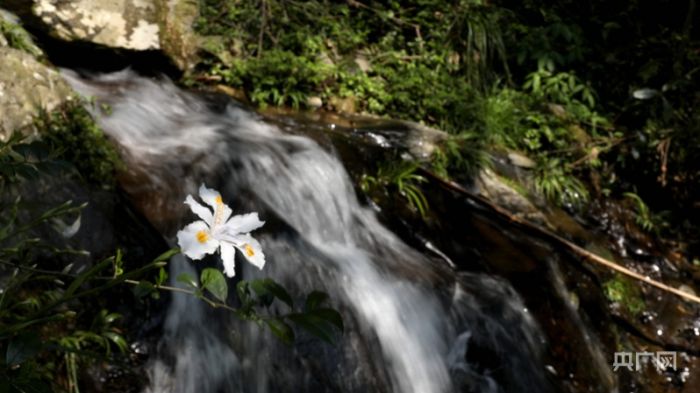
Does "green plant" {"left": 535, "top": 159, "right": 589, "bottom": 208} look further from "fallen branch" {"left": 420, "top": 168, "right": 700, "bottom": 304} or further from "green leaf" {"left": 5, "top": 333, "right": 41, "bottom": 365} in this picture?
"green leaf" {"left": 5, "top": 333, "right": 41, "bottom": 365}

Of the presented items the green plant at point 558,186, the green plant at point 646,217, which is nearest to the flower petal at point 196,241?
the green plant at point 558,186

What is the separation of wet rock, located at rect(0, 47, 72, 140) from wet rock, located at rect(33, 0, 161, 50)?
4.26 feet

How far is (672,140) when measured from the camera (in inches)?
211

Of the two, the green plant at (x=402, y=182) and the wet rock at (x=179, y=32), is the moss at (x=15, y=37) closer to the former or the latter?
the wet rock at (x=179, y=32)

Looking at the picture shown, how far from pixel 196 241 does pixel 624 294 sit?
12.8 ft

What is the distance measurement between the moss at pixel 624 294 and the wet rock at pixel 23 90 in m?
3.19

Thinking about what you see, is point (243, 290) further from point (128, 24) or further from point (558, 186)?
point (558, 186)

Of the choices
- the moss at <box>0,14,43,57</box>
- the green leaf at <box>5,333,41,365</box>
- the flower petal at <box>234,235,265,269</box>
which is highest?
the flower petal at <box>234,235,265,269</box>

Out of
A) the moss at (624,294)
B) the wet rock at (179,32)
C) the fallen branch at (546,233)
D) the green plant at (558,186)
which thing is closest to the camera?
the fallen branch at (546,233)

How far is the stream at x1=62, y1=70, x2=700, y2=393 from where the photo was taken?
2.66m

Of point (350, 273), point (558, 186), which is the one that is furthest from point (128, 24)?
point (558, 186)

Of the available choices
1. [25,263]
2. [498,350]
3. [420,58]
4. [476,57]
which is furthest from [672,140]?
[25,263]

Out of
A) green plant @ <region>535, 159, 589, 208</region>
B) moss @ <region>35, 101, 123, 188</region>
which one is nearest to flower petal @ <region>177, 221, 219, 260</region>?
moss @ <region>35, 101, 123, 188</region>

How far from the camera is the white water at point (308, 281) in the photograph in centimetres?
258
